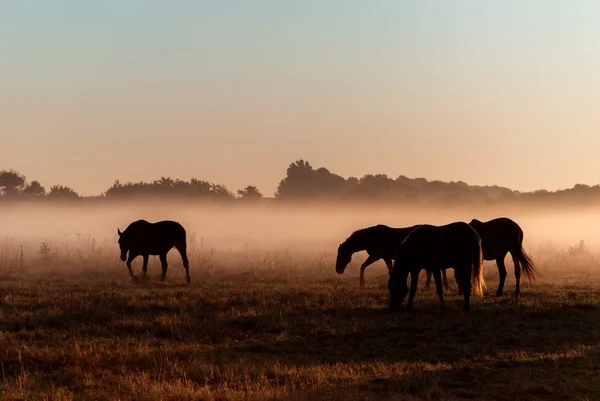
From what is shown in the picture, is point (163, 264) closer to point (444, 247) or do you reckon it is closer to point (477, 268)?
point (444, 247)

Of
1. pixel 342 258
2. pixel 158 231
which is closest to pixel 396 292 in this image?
pixel 342 258

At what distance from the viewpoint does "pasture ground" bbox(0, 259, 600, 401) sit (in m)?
8.52

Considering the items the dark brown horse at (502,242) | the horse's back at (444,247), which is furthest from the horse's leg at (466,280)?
the dark brown horse at (502,242)

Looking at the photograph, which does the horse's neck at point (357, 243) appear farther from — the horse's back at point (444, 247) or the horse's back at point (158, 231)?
the horse's back at point (158, 231)

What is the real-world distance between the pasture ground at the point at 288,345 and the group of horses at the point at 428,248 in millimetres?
770

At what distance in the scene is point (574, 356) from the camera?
10648mm

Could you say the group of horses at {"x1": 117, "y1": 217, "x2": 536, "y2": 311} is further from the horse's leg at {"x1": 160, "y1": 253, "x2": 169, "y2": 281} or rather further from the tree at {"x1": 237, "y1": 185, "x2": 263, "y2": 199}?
the tree at {"x1": 237, "y1": 185, "x2": 263, "y2": 199}

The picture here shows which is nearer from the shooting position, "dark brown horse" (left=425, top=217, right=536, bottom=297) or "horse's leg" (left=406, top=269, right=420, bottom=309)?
"horse's leg" (left=406, top=269, right=420, bottom=309)

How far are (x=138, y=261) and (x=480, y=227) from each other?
16.2m

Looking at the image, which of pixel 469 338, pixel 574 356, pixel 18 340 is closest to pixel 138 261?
pixel 18 340

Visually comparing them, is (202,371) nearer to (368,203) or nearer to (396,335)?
(396,335)

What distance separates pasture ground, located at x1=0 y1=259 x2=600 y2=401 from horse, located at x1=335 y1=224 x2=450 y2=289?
2.35 metres

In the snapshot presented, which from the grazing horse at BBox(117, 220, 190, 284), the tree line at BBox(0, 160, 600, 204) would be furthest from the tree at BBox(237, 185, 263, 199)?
the grazing horse at BBox(117, 220, 190, 284)

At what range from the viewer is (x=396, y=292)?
14844 mm
